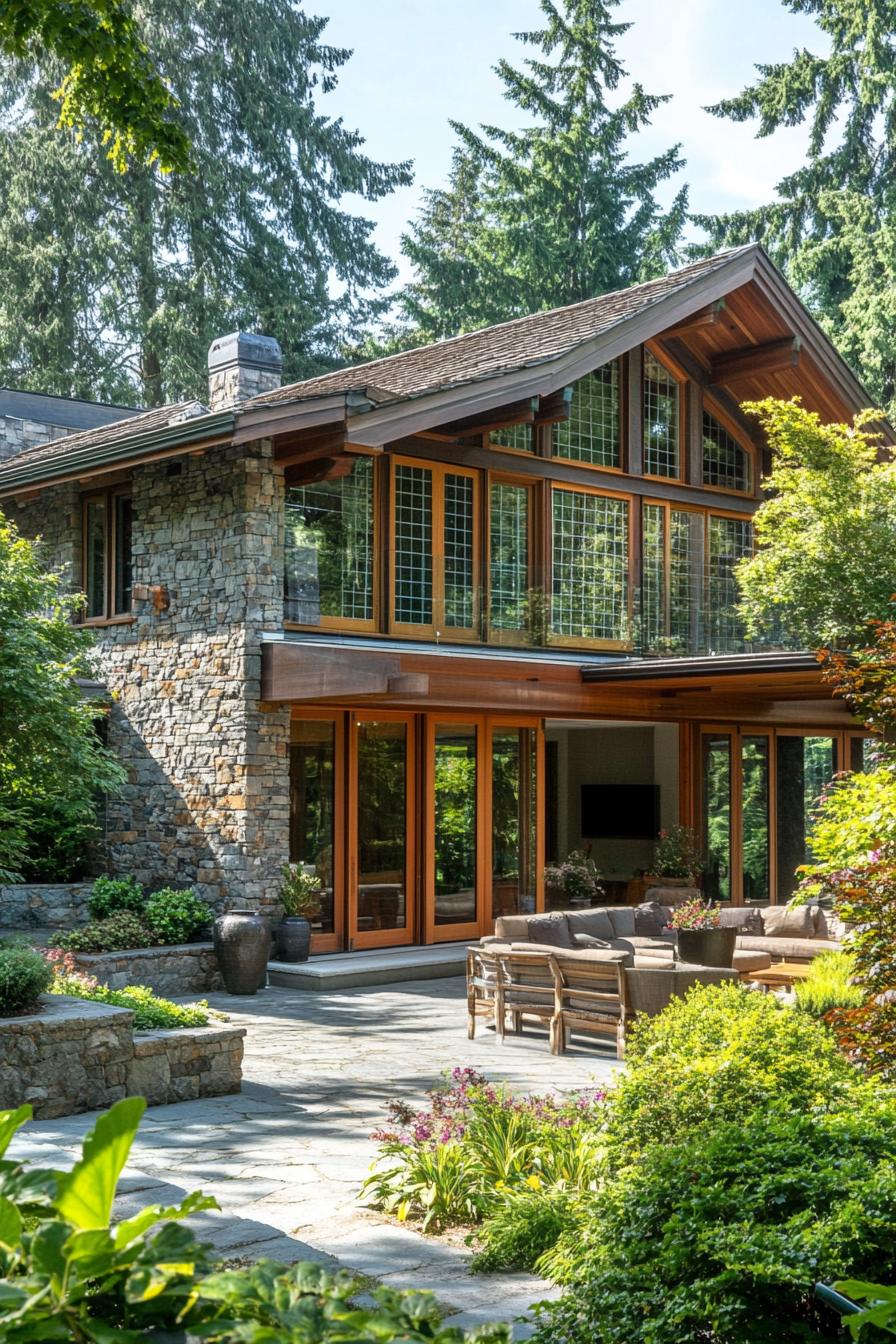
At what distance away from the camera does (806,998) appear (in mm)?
9094

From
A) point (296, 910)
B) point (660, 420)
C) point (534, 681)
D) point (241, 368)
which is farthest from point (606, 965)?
point (660, 420)

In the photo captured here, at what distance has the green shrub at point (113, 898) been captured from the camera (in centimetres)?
1362

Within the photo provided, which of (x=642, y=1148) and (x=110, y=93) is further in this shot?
(x=110, y=93)

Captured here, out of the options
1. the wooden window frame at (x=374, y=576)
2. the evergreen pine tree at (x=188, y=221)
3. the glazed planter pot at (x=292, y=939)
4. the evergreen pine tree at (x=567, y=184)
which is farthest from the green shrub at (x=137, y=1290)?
the evergreen pine tree at (x=567, y=184)

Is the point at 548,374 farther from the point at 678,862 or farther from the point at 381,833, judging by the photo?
the point at 678,862

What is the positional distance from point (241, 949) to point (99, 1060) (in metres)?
4.70

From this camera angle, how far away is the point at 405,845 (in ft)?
49.7

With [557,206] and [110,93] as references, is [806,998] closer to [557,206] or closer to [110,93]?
[110,93]

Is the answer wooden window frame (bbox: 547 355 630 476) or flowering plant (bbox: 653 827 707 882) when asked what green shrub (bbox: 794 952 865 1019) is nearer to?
flowering plant (bbox: 653 827 707 882)

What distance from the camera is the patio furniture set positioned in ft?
30.7

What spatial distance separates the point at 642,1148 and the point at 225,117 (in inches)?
1234

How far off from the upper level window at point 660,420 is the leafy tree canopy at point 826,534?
9.37 feet

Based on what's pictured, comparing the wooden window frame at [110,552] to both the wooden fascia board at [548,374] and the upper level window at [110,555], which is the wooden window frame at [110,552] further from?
the wooden fascia board at [548,374]

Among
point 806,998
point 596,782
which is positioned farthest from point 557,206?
point 806,998
